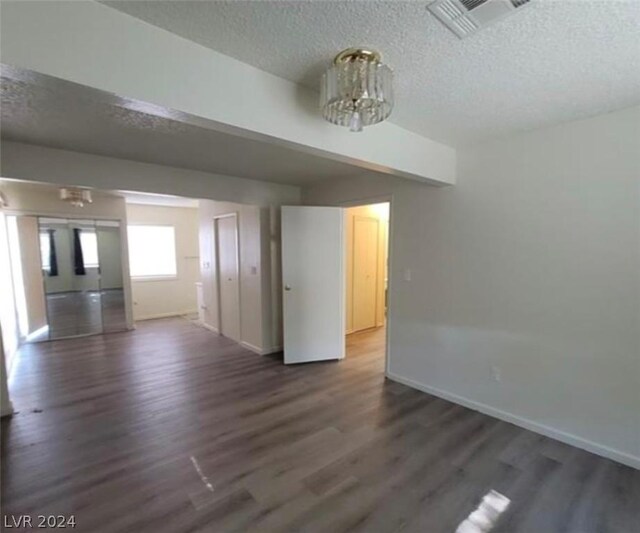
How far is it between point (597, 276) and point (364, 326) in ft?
12.2

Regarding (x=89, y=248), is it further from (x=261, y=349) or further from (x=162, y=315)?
(x=261, y=349)

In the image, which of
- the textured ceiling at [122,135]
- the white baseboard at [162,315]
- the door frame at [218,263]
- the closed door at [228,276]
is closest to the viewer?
the textured ceiling at [122,135]

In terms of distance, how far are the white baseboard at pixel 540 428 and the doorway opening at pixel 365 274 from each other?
1711 millimetres

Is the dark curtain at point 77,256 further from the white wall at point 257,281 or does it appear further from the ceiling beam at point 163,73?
the ceiling beam at point 163,73

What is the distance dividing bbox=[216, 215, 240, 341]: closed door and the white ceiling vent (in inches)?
150

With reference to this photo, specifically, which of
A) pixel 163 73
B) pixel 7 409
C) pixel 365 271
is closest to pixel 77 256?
pixel 7 409

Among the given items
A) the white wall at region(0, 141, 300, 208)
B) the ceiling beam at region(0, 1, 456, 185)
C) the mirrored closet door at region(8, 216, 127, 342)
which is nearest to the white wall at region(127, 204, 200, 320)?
the mirrored closet door at region(8, 216, 127, 342)

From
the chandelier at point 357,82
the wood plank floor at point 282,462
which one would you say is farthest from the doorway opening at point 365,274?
the chandelier at point 357,82

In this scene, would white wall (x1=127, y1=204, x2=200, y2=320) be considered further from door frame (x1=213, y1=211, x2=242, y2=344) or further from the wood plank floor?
the wood plank floor

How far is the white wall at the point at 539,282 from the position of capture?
2.17m

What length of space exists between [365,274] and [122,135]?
3980mm

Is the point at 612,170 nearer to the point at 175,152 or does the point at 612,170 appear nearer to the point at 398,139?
the point at 398,139

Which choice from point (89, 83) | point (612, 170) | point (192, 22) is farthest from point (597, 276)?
point (89, 83)

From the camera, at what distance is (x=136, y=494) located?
1894mm
